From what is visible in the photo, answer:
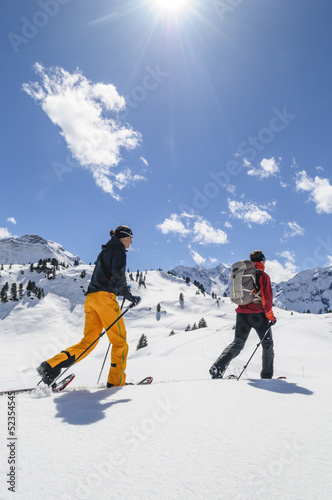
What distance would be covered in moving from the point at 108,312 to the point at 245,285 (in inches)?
112

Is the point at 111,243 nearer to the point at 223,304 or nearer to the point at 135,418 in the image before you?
the point at 135,418

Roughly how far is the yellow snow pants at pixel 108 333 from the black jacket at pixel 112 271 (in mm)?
123

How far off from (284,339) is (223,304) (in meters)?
97.4

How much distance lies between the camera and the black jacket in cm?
451

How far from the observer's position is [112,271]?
454cm

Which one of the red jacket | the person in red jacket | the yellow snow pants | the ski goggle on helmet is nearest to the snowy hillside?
the yellow snow pants

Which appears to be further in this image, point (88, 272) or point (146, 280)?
point (146, 280)

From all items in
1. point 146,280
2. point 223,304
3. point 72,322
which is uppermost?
point 146,280

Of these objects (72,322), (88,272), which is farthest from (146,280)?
(72,322)

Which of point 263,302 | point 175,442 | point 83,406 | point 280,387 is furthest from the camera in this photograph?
point 263,302

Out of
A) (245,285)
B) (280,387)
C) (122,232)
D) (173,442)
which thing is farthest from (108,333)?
(245,285)

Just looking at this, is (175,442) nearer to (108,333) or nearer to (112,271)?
(108,333)

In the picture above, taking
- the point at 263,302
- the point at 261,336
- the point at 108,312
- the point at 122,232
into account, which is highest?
the point at 122,232

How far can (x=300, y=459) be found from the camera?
6.14 ft
